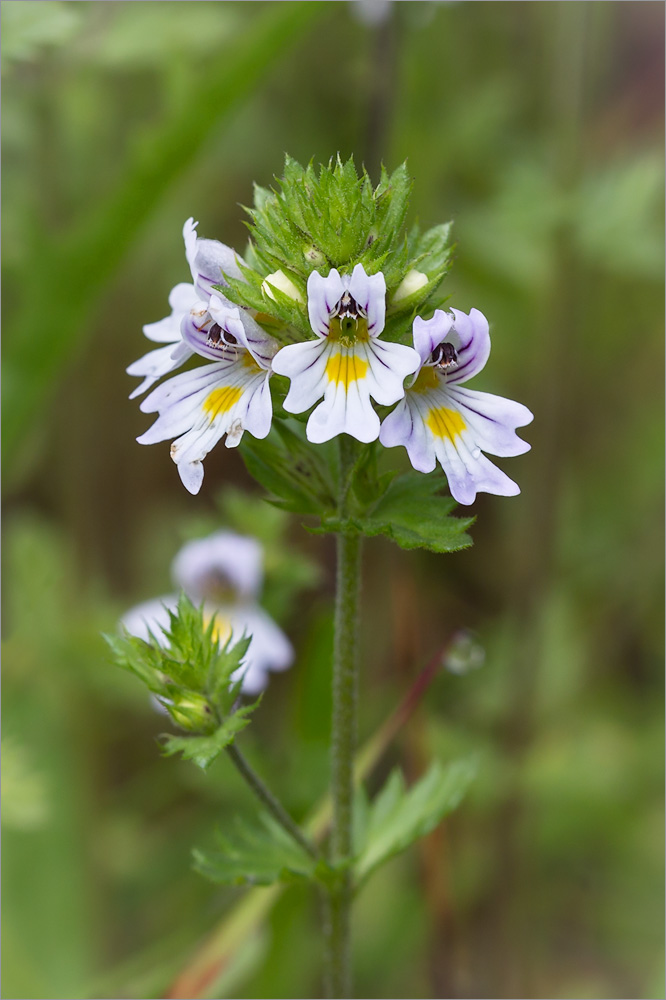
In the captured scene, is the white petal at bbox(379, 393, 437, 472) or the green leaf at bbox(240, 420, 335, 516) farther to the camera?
the green leaf at bbox(240, 420, 335, 516)

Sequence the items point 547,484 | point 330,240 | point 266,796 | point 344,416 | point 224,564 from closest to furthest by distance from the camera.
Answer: point 344,416, point 330,240, point 266,796, point 224,564, point 547,484

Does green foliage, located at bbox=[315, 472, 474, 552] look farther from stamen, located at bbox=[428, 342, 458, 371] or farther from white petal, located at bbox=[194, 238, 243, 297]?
white petal, located at bbox=[194, 238, 243, 297]

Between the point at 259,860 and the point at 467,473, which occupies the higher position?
the point at 467,473

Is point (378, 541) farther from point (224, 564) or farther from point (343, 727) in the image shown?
point (343, 727)

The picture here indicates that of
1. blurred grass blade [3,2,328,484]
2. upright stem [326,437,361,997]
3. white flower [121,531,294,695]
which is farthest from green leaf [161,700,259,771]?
blurred grass blade [3,2,328,484]

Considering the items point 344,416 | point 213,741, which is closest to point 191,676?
point 213,741

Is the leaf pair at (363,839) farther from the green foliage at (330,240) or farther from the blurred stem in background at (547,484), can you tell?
the blurred stem in background at (547,484)

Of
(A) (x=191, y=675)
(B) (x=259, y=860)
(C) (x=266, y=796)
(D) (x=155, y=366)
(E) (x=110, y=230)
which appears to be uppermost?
(E) (x=110, y=230)
